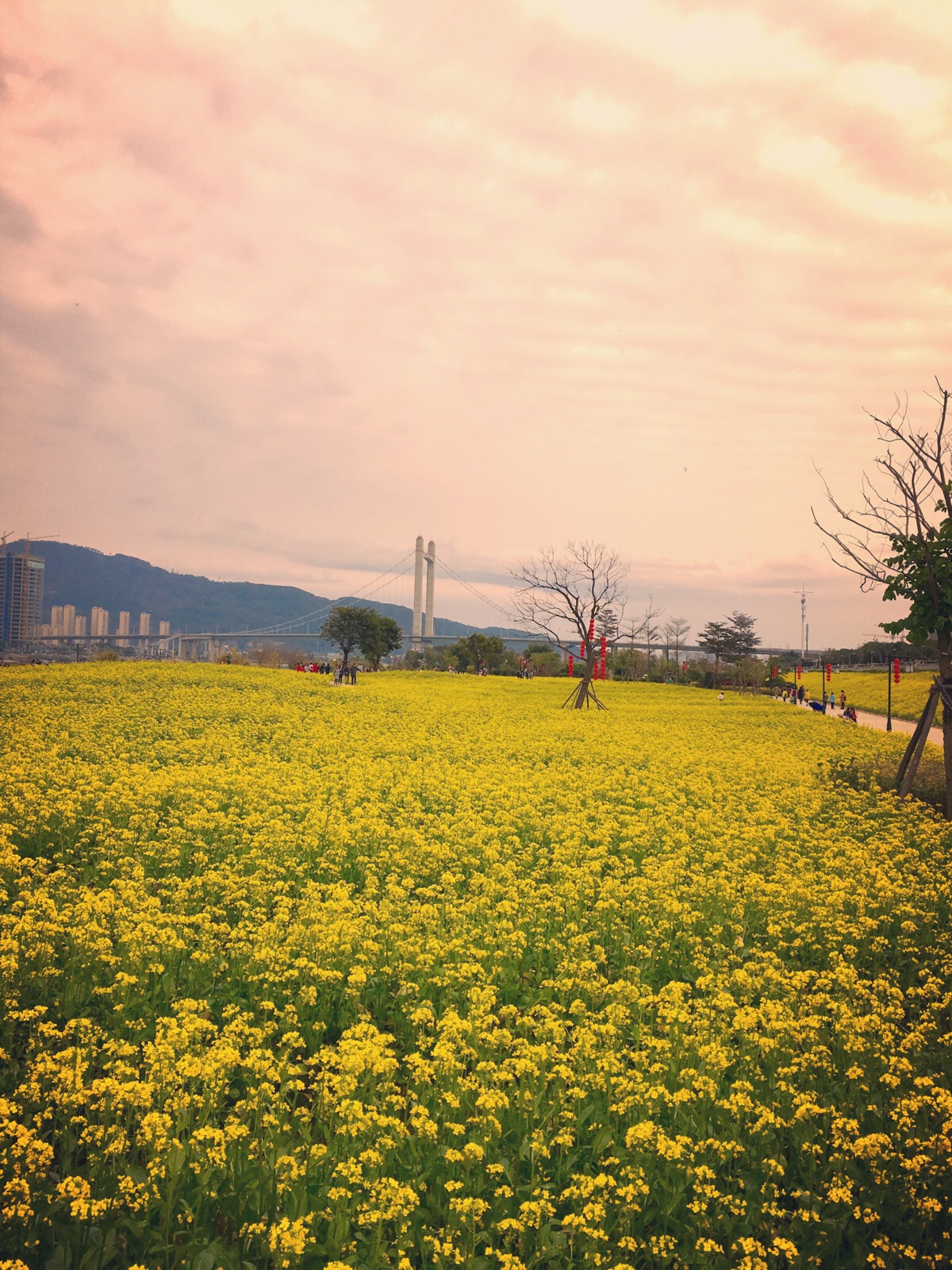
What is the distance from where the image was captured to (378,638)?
3637 inches

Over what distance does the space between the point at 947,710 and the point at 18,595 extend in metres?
36.1

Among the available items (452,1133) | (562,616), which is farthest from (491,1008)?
(562,616)

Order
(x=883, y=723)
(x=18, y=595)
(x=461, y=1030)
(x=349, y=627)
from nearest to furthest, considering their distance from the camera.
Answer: (x=461, y=1030) → (x=18, y=595) → (x=883, y=723) → (x=349, y=627)

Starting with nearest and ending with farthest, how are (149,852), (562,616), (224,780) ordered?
(149,852), (224,780), (562,616)

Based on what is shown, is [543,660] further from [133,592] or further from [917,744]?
[917,744]

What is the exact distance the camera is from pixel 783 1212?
4277 millimetres

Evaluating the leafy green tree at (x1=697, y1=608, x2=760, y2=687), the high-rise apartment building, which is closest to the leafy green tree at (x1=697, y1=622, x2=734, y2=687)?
the leafy green tree at (x1=697, y1=608, x2=760, y2=687)

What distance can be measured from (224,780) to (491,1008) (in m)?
8.40

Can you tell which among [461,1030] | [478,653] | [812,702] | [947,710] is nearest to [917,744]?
[947,710]

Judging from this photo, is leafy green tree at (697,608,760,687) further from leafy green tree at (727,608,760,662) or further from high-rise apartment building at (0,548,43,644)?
high-rise apartment building at (0,548,43,644)

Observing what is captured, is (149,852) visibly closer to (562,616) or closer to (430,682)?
(562,616)

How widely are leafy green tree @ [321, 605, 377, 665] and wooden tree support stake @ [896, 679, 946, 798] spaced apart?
78340mm

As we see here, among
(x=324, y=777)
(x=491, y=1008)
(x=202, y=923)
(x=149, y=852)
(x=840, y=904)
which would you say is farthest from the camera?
(x=324, y=777)

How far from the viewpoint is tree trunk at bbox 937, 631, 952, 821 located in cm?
1366
